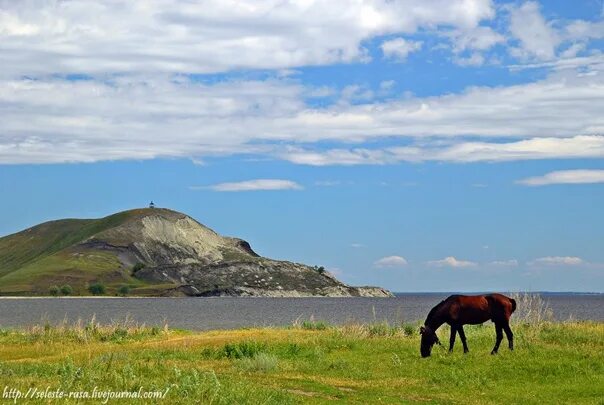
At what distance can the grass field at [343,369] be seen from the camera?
2027cm

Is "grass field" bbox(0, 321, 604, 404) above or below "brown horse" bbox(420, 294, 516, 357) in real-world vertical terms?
below

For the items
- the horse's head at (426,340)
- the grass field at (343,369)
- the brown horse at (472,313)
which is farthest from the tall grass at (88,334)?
the brown horse at (472,313)

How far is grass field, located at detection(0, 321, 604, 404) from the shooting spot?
20266mm

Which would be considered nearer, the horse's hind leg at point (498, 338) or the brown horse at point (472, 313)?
the horse's hind leg at point (498, 338)

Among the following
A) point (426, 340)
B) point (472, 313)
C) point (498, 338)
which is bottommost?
point (426, 340)

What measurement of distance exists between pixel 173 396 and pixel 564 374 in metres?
14.1

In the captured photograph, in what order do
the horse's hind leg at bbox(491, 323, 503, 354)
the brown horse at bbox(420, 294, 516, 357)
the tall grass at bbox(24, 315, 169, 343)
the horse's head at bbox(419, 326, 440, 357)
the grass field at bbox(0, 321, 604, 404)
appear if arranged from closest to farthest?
1. the grass field at bbox(0, 321, 604, 404)
2. the horse's hind leg at bbox(491, 323, 503, 354)
3. the horse's head at bbox(419, 326, 440, 357)
4. the brown horse at bbox(420, 294, 516, 357)
5. the tall grass at bbox(24, 315, 169, 343)

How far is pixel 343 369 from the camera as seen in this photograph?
29156 millimetres

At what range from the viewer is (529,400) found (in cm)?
2362

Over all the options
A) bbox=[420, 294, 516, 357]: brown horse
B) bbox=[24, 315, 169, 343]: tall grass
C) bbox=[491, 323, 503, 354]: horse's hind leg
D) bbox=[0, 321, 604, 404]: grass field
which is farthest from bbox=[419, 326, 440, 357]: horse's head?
bbox=[24, 315, 169, 343]: tall grass

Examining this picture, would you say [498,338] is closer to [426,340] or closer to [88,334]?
[426,340]

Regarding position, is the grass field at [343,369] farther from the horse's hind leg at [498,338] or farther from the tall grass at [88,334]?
the tall grass at [88,334]

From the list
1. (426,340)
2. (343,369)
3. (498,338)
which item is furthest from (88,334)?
(498,338)

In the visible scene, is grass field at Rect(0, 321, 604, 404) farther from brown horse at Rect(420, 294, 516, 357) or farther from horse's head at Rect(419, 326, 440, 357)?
brown horse at Rect(420, 294, 516, 357)
